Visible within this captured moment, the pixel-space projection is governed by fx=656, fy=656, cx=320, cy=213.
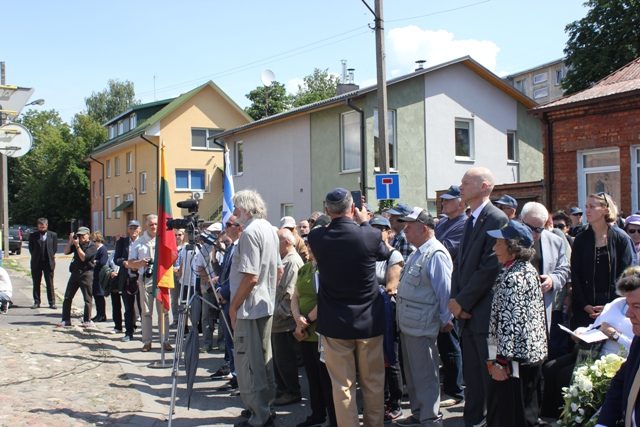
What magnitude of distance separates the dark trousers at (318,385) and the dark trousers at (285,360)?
67 centimetres

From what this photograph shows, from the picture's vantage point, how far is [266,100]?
201 feet

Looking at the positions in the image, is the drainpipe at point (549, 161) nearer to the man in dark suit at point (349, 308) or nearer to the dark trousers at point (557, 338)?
the dark trousers at point (557, 338)

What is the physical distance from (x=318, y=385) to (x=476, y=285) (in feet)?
6.60

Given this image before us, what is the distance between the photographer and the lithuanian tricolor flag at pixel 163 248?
8.50 m

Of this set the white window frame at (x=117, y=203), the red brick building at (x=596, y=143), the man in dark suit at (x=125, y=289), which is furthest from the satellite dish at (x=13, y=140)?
the white window frame at (x=117, y=203)

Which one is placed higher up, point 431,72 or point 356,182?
point 431,72

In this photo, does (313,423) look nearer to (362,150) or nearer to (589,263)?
(589,263)

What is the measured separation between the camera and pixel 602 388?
4551 mm

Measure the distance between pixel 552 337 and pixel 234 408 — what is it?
3.36 m

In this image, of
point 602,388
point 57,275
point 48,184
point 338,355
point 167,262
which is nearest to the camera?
point 602,388

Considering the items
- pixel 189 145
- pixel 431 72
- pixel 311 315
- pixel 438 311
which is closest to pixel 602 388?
pixel 438 311

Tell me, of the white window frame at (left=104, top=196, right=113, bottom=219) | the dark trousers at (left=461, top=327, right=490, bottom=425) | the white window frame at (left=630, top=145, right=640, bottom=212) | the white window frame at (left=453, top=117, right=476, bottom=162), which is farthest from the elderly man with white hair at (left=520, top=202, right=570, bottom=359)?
the white window frame at (left=104, top=196, right=113, bottom=219)

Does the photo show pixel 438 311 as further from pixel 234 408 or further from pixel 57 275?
pixel 57 275

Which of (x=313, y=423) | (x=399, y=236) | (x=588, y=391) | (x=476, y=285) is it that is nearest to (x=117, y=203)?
(x=399, y=236)
